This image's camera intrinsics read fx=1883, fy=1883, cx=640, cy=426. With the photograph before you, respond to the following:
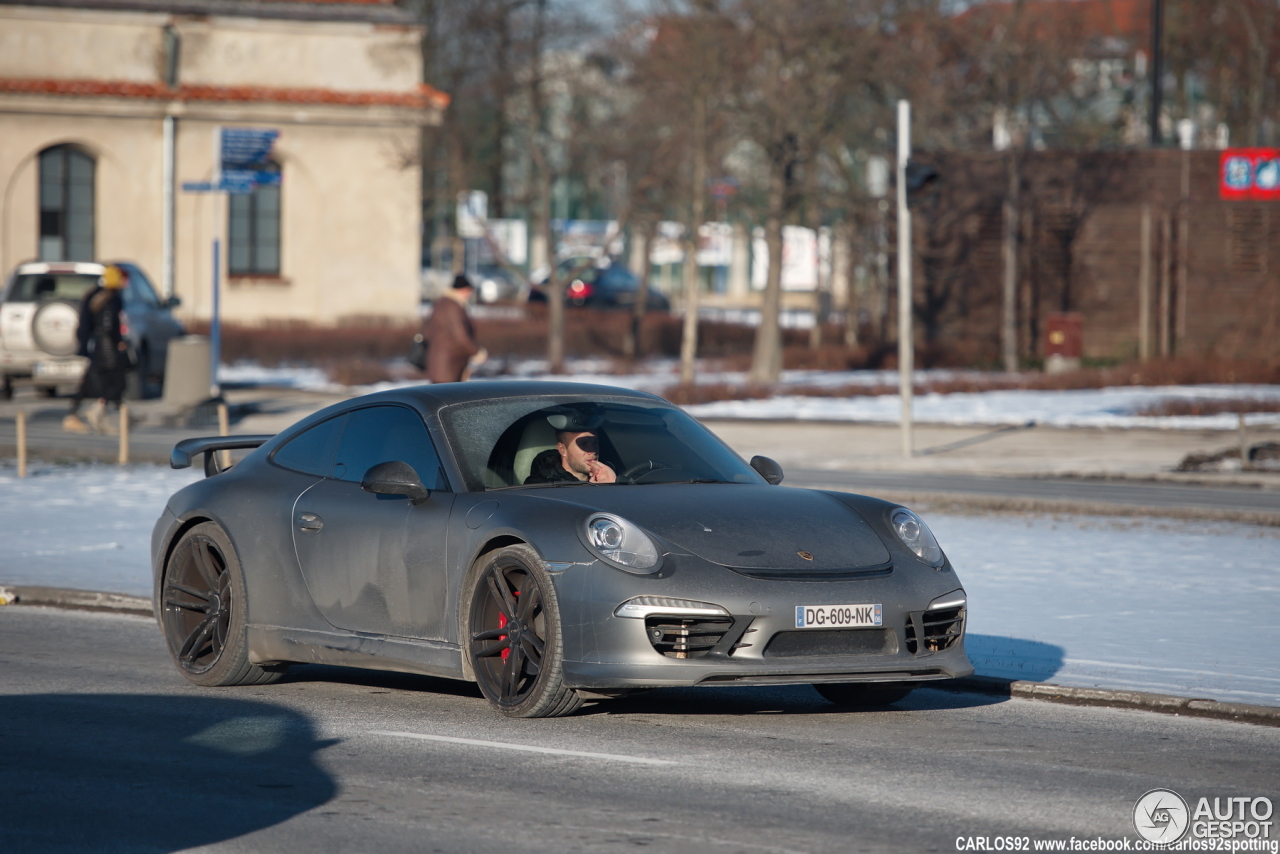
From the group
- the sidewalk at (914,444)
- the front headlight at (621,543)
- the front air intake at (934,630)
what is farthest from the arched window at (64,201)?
the front air intake at (934,630)

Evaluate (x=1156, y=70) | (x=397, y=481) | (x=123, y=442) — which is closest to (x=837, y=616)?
(x=397, y=481)

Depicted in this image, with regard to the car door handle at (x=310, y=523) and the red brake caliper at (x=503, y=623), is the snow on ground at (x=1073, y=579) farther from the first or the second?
the car door handle at (x=310, y=523)

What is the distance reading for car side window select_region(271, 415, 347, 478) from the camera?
27.7ft

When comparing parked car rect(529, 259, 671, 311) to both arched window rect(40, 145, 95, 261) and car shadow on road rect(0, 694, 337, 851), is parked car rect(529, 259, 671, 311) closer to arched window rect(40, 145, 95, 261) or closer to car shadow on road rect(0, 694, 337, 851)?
arched window rect(40, 145, 95, 261)

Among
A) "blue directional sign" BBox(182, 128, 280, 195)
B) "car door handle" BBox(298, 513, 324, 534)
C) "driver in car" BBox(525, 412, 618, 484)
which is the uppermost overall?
"blue directional sign" BBox(182, 128, 280, 195)

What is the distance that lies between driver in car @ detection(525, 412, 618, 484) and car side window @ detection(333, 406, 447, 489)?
45 centimetres

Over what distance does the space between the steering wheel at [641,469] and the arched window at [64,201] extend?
3329cm

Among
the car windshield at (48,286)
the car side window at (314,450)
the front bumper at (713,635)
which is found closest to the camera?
the front bumper at (713,635)

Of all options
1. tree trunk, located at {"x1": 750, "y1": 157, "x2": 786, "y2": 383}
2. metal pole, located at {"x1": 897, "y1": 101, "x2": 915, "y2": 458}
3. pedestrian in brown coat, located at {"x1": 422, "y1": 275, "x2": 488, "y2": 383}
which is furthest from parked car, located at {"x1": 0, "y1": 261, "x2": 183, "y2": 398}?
metal pole, located at {"x1": 897, "y1": 101, "x2": 915, "y2": 458}

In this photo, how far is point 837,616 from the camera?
7035mm

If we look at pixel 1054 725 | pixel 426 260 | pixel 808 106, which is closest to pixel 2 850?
pixel 1054 725

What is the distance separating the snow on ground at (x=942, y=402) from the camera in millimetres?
24422

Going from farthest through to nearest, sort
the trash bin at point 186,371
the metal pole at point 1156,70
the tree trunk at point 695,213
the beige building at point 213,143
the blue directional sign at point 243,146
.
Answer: the beige building at point 213,143 < the metal pole at point 1156,70 < the tree trunk at point 695,213 < the blue directional sign at point 243,146 < the trash bin at point 186,371

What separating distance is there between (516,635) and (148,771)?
4.86ft
